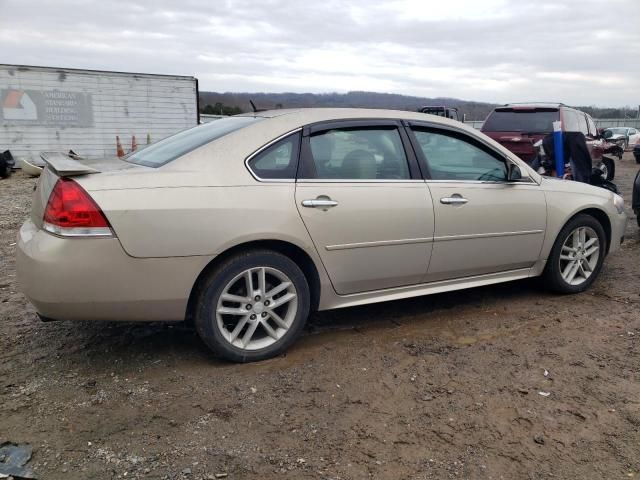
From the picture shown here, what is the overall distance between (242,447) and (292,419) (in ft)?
1.07

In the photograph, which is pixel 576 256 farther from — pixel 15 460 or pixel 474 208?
pixel 15 460

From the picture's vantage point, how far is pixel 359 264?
3.55 metres

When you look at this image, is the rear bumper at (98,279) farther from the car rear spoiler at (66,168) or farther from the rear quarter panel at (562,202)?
the rear quarter panel at (562,202)

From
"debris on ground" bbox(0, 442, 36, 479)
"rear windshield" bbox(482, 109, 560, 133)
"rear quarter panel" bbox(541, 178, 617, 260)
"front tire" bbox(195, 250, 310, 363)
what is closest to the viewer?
"debris on ground" bbox(0, 442, 36, 479)

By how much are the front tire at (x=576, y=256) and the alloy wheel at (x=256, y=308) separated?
241 cm

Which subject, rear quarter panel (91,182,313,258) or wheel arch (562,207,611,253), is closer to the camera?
rear quarter panel (91,182,313,258)

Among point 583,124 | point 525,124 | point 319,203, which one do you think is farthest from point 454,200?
point 583,124

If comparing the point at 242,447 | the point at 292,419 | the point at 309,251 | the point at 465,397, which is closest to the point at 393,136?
the point at 309,251

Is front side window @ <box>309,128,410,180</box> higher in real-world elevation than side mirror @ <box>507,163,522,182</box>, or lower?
higher

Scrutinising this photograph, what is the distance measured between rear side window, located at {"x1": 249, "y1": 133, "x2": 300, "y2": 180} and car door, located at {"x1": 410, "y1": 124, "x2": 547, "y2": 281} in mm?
956

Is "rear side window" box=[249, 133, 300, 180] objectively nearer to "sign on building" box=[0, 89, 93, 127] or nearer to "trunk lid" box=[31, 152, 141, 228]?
"trunk lid" box=[31, 152, 141, 228]

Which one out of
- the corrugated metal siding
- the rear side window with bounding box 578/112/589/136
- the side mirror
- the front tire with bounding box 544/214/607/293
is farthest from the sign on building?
the front tire with bounding box 544/214/607/293

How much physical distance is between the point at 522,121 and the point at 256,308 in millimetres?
7917

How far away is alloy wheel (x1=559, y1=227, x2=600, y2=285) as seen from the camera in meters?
4.61
